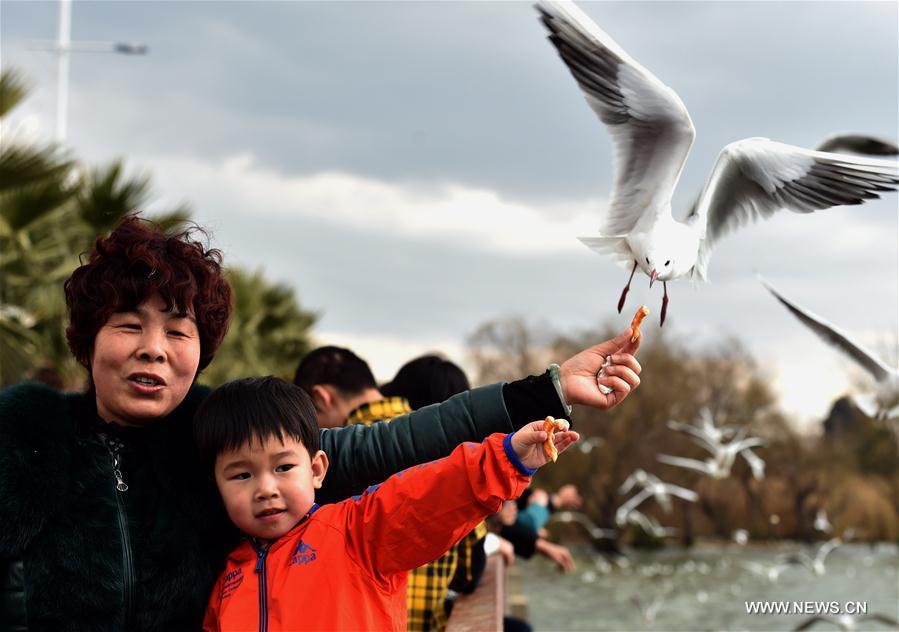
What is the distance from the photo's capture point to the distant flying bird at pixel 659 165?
301cm

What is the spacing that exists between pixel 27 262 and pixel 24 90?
1.49 metres

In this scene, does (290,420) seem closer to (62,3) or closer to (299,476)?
(299,476)

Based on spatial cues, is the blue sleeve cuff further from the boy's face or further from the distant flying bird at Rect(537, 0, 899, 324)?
the distant flying bird at Rect(537, 0, 899, 324)

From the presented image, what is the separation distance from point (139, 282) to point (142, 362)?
6.0 inches

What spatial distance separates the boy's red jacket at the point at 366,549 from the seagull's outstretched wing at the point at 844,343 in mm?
3079

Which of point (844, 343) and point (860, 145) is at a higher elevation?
point (860, 145)

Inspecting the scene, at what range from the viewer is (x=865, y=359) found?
17.1 feet

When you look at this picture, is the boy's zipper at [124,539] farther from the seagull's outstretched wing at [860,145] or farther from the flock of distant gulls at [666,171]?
the seagull's outstretched wing at [860,145]

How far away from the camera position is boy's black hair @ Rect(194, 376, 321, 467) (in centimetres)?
184

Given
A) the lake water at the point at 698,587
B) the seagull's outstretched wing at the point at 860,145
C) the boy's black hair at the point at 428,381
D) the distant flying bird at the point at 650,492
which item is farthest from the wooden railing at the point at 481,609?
the distant flying bird at the point at 650,492

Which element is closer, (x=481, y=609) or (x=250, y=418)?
(x=250, y=418)

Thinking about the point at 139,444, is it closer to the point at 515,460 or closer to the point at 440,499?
the point at 440,499

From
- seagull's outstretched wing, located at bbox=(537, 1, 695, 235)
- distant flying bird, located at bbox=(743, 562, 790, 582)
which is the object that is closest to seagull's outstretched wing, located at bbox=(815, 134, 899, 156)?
seagull's outstretched wing, located at bbox=(537, 1, 695, 235)

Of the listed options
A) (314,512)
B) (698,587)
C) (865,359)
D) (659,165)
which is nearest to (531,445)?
(314,512)
